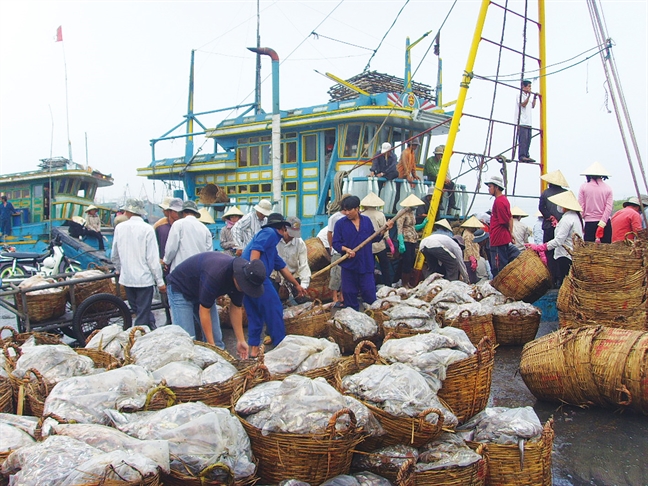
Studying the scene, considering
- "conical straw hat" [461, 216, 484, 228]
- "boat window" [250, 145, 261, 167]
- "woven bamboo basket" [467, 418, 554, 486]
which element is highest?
"boat window" [250, 145, 261, 167]

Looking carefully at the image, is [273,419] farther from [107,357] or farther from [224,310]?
[224,310]

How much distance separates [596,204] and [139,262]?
5910mm

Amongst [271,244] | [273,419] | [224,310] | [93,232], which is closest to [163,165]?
[93,232]

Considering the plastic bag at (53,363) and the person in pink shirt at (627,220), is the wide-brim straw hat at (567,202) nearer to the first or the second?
the person in pink shirt at (627,220)

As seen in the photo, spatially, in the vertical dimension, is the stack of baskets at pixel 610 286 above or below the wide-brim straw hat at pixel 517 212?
below

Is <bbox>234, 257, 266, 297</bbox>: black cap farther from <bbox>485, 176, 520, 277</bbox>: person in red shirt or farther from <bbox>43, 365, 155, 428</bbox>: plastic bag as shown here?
<bbox>485, 176, 520, 277</bbox>: person in red shirt

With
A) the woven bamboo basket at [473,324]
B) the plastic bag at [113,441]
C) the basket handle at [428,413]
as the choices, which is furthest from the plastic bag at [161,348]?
the woven bamboo basket at [473,324]

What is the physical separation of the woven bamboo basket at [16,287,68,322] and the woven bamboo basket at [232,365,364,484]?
433 centimetres

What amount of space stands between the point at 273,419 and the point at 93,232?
42.6 ft

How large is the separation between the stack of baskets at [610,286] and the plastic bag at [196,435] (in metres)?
3.94

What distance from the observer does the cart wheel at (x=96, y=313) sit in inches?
245

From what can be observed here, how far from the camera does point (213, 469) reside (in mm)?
2539

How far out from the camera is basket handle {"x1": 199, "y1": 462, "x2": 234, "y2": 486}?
8.16 ft

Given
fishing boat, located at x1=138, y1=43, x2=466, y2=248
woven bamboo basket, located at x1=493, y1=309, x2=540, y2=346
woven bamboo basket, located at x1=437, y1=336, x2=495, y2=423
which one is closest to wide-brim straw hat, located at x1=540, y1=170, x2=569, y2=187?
woven bamboo basket, located at x1=493, y1=309, x2=540, y2=346
